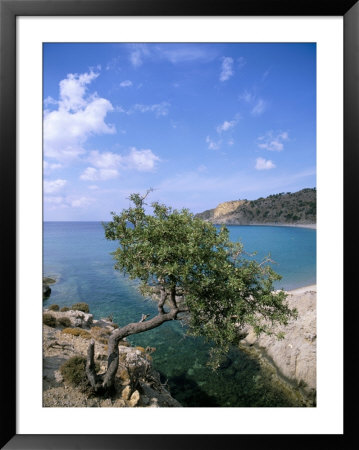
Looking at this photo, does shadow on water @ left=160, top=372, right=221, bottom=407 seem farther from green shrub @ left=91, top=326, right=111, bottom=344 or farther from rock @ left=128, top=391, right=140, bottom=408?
green shrub @ left=91, top=326, right=111, bottom=344

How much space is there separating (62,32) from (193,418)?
463cm

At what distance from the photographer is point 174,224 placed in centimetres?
323

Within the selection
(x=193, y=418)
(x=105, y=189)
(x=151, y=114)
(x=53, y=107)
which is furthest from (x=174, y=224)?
(x=105, y=189)

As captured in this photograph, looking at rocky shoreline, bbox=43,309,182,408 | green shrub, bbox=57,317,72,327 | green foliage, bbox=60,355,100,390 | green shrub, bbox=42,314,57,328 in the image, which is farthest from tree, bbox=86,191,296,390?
green shrub, bbox=57,317,72,327

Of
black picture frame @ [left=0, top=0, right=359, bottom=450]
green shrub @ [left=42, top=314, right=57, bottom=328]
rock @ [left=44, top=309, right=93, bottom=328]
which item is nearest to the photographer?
black picture frame @ [left=0, top=0, right=359, bottom=450]

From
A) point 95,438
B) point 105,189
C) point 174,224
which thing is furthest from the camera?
point 105,189

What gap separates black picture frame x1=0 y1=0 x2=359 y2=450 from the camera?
2396mm

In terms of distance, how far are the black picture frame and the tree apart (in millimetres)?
1070

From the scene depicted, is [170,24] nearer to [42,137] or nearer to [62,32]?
[62,32]

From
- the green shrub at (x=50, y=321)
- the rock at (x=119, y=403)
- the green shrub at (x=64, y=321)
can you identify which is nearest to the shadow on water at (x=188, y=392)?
the rock at (x=119, y=403)

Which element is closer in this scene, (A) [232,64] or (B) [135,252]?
(B) [135,252]

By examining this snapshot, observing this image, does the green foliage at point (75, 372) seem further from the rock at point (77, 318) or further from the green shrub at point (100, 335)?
the rock at point (77, 318)

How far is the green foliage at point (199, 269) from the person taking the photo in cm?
306

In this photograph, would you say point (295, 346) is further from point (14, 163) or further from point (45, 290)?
point (45, 290)
